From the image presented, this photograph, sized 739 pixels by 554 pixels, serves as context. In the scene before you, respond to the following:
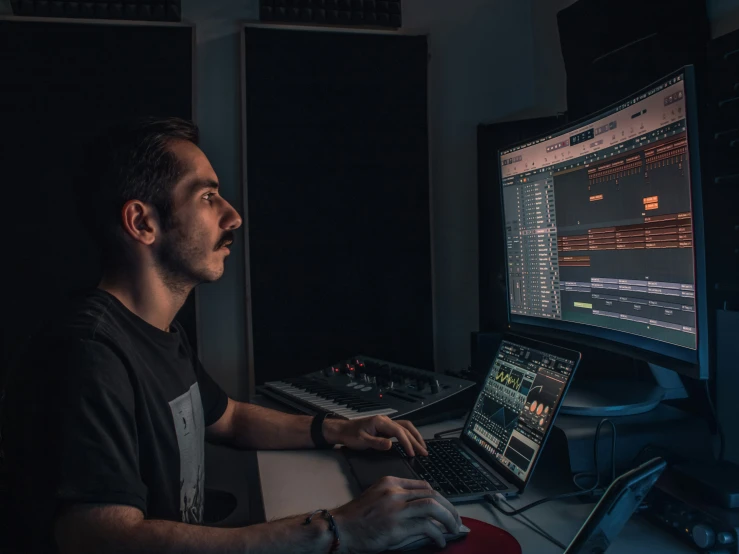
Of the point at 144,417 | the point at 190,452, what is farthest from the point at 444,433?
the point at 144,417

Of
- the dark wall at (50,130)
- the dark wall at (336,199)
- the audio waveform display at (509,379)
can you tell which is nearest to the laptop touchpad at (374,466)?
the audio waveform display at (509,379)

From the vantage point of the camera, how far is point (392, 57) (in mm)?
2387

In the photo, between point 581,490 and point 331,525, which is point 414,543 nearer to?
point 331,525

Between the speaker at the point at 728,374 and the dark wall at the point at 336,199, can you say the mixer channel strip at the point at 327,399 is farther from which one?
the speaker at the point at 728,374

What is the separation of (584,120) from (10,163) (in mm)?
1872

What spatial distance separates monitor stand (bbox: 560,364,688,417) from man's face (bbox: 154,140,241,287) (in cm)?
80

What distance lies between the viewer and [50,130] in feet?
7.20

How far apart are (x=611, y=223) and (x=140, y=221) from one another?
0.95 meters

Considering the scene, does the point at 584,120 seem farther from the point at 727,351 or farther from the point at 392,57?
the point at 392,57

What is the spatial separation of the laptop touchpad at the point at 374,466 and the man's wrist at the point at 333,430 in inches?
1.7

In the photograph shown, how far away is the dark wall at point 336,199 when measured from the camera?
231 centimetres

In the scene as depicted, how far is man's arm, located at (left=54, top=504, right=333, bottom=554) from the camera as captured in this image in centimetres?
90

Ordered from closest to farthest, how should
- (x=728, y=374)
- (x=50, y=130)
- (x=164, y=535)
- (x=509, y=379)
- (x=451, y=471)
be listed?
(x=164, y=535)
(x=728, y=374)
(x=451, y=471)
(x=509, y=379)
(x=50, y=130)

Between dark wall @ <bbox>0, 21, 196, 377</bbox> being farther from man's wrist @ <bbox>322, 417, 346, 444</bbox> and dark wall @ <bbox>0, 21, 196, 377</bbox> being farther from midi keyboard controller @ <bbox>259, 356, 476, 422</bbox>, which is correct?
man's wrist @ <bbox>322, 417, 346, 444</bbox>
